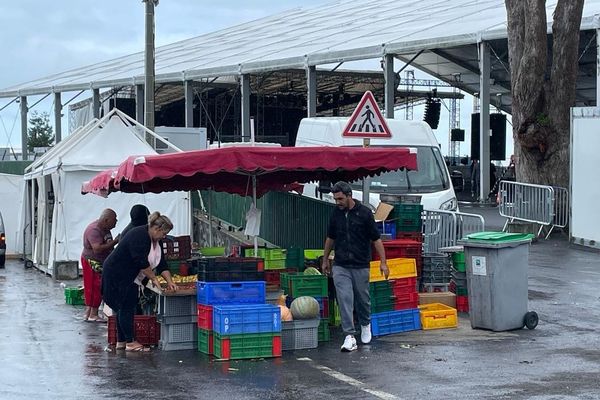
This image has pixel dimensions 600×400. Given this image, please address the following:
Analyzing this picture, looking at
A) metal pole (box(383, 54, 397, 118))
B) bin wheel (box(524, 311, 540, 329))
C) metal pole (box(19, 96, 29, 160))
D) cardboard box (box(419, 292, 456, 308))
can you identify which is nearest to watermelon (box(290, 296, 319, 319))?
cardboard box (box(419, 292, 456, 308))

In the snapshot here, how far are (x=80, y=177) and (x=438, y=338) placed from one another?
433 inches

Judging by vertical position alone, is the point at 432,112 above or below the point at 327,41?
below

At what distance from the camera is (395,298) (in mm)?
12875

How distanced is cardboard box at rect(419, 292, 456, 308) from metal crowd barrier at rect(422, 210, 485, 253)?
139 inches

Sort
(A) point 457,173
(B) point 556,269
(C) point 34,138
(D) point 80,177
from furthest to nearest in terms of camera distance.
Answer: (C) point 34,138 < (A) point 457,173 < (D) point 80,177 < (B) point 556,269

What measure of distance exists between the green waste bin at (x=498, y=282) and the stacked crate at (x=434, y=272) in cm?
128

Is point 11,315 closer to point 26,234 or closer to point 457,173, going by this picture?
point 26,234

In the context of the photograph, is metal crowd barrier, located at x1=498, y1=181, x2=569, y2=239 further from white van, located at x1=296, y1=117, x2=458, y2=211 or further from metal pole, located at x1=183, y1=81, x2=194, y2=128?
metal pole, located at x1=183, y1=81, x2=194, y2=128

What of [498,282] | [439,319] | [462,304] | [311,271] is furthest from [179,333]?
[462,304]

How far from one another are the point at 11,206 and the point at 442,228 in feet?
45.0

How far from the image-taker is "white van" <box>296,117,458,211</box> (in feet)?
69.2

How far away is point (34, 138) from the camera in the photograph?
326 feet

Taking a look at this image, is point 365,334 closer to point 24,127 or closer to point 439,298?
point 439,298

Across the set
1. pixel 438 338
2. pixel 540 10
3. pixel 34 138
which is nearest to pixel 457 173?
pixel 540 10
